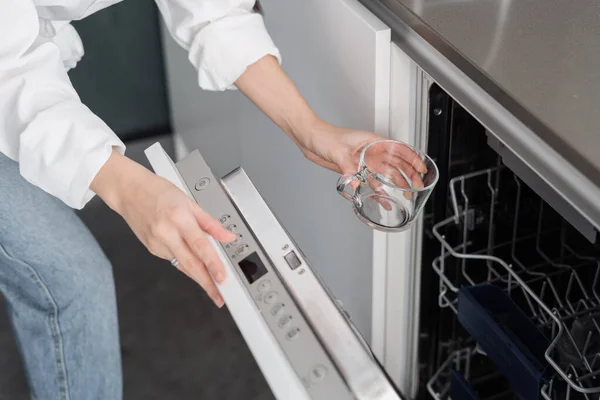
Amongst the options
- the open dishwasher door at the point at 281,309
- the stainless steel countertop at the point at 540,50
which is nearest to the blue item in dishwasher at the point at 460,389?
the open dishwasher door at the point at 281,309

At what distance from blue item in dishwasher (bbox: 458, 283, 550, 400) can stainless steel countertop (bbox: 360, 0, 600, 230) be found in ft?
1.19

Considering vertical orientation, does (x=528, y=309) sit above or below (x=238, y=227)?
below

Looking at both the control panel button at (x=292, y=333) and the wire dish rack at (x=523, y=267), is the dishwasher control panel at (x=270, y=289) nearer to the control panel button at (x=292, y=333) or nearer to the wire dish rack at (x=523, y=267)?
the control panel button at (x=292, y=333)

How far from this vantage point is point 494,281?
50.4 inches

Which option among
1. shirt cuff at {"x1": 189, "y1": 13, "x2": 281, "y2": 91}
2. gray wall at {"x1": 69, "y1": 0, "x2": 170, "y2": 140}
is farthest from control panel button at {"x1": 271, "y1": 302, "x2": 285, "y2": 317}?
gray wall at {"x1": 69, "y1": 0, "x2": 170, "y2": 140}

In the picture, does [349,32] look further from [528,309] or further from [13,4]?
[528,309]

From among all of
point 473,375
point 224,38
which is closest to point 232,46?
point 224,38

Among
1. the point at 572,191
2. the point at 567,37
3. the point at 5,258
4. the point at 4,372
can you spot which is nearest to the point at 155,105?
the point at 4,372

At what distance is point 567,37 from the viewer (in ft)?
2.97

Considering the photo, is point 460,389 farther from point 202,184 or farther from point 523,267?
point 202,184

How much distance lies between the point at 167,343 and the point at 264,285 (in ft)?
3.12

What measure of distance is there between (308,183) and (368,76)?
386mm

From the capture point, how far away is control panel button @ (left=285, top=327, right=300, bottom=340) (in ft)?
2.74

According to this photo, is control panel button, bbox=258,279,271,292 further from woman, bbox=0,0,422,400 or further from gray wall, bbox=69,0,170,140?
gray wall, bbox=69,0,170,140
